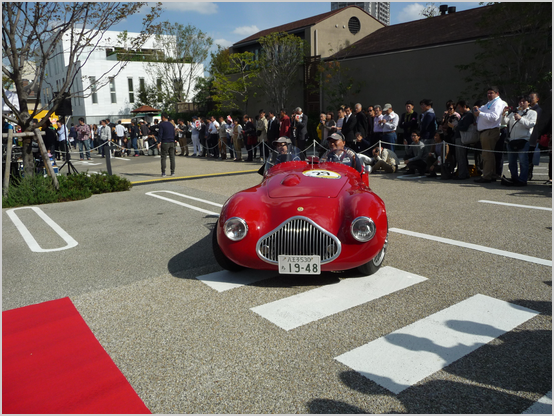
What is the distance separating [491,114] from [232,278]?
7.66 meters

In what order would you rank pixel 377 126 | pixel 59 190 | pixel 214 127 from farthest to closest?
1. pixel 214 127
2. pixel 377 126
3. pixel 59 190

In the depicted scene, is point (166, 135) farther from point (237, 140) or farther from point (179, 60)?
point (179, 60)

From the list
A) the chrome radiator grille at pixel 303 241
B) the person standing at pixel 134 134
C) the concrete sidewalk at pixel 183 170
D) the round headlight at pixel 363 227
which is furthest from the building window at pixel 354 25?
the chrome radiator grille at pixel 303 241

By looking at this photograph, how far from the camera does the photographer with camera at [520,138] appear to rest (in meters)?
9.29

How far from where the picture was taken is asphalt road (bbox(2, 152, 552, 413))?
2754mm

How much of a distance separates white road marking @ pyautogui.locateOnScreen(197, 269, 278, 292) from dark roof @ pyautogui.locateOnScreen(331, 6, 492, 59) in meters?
18.0

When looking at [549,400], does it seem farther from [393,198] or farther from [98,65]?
[98,65]

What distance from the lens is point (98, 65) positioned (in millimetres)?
45125

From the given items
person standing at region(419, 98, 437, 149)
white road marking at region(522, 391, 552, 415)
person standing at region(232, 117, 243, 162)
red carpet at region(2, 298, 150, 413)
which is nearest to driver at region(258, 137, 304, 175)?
red carpet at region(2, 298, 150, 413)

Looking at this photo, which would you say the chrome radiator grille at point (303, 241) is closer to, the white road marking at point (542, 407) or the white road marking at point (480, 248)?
the white road marking at point (542, 407)

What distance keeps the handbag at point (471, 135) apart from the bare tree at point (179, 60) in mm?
35470

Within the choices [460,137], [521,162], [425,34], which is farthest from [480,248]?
[425,34]

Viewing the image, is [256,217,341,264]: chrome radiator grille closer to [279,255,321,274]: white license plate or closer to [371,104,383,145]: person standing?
[279,255,321,274]: white license plate

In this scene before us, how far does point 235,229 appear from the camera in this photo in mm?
4504
